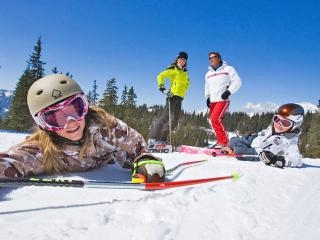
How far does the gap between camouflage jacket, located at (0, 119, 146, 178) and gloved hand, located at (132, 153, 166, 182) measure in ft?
0.86

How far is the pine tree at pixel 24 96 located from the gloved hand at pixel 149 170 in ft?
126

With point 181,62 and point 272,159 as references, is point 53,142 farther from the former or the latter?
point 181,62

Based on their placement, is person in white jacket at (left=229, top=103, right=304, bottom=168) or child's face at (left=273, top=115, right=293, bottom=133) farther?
child's face at (left=273, top=115, right=293, bottom=133)

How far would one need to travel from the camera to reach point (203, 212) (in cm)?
293

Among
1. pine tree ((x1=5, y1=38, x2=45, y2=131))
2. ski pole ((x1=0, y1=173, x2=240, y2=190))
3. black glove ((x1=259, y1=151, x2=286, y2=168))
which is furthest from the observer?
pine tree ((x1=5, y1=38, x2=45, y2=131))

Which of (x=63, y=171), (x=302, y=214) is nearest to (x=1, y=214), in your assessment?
(x=63, y=171)

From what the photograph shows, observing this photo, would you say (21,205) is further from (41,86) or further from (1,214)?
(41,86)

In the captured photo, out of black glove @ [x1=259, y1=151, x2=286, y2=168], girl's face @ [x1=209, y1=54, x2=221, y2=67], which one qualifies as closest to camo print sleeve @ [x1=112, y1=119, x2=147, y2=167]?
black glove @ [x1=259, y1=151, x2=286, y2=168]

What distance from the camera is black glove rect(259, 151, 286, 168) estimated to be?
6.63 metres

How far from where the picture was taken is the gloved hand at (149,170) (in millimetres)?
3855

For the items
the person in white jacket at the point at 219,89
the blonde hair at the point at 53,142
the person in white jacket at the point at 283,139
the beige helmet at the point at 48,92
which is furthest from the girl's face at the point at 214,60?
the beige helmet at the point at 48,92

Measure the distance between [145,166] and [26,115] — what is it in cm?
4073

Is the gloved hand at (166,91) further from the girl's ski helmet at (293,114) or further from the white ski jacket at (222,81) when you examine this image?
the girl's ski helmet at (293,114)

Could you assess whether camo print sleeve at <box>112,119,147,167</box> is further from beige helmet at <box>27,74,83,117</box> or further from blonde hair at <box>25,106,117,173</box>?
beige helmet at <box>27,74,83,117</box>
